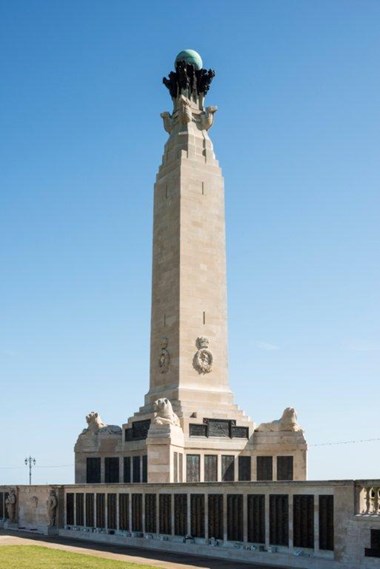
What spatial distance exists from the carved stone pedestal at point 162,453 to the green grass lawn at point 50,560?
9.80m

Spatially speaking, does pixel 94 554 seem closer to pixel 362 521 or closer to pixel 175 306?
pixel 362 521

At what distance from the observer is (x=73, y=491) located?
4234 centimetres

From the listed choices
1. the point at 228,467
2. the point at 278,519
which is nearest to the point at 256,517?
the point at 278,519

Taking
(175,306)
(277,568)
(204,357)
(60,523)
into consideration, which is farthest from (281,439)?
(277,568)

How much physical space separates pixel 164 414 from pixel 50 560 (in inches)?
608

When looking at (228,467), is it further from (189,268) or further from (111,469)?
(189,268)

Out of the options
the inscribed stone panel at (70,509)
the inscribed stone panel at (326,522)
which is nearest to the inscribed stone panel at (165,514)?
the inscribed stone panel at (326,522)

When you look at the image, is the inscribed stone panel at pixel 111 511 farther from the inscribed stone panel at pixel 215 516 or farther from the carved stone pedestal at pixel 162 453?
the inscribed stone panel at pixel 215 516

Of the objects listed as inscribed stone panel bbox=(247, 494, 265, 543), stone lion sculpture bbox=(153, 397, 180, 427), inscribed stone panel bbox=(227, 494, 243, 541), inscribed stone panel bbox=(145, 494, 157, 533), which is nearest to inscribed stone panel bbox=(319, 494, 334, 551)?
inscribed stone panel bbox=(247, 494, 265, 543)

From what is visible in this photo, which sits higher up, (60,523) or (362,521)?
(362,521)

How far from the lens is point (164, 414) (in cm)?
4238

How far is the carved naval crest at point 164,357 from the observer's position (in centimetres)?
4753

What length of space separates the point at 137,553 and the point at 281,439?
16.5 meters

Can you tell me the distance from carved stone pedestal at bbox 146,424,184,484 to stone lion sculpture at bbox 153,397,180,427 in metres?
0.27
